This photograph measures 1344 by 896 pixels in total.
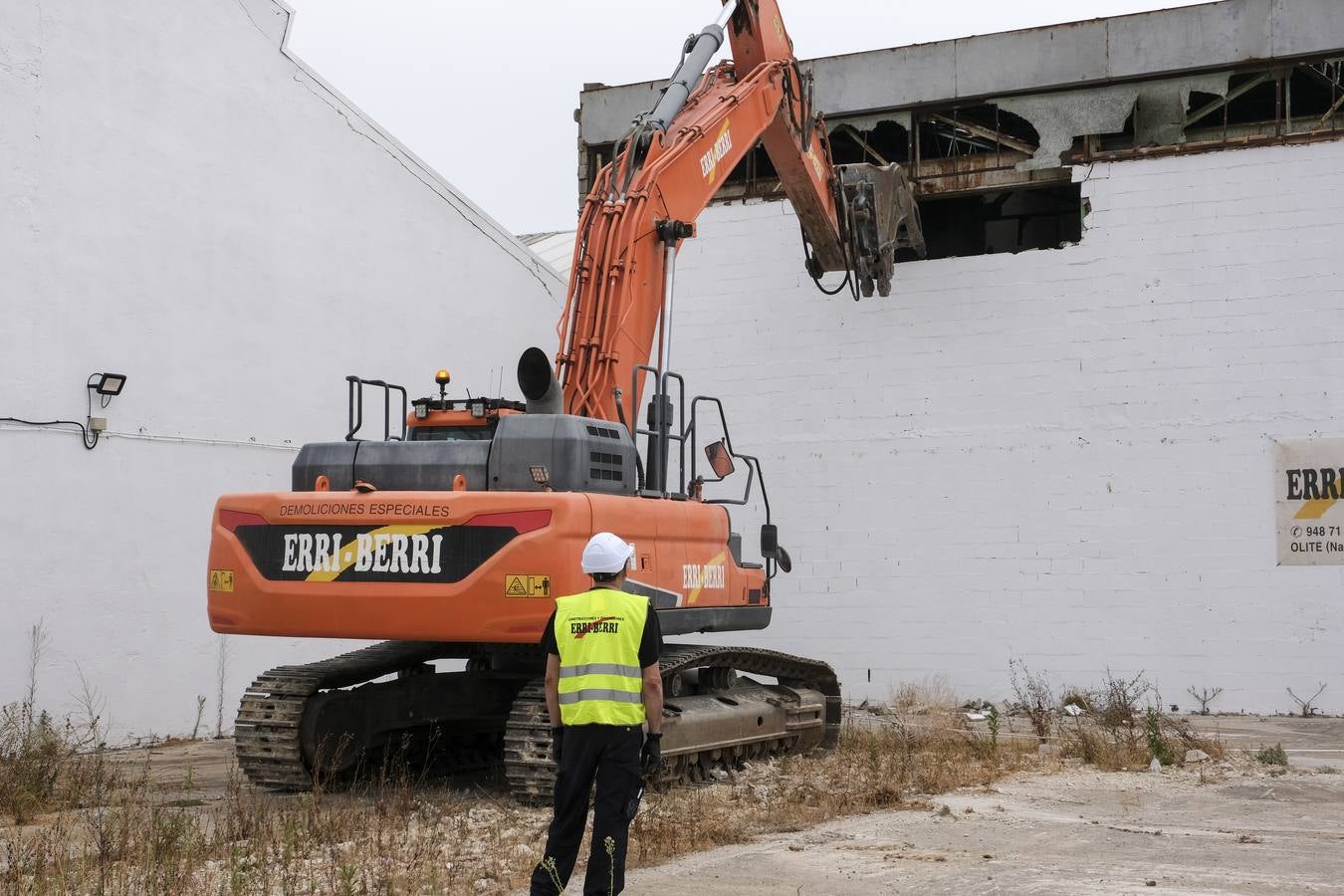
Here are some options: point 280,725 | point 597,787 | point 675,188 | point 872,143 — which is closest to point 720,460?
point 675,188

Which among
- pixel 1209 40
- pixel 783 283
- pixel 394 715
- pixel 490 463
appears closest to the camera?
pixel 490 463

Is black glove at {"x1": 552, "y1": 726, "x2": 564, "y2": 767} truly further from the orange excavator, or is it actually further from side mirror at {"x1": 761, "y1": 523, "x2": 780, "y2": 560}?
side mirror at {"x1": 761, "y1": 523, "x2": 780, "y2": 560}

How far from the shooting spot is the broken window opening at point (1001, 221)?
17.8m

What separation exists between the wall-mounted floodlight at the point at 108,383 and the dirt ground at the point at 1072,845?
753 cm

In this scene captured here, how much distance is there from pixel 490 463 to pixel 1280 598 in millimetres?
9580

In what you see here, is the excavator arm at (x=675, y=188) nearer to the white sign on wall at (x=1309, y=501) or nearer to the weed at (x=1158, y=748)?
the weed at (x=1158, y=748)

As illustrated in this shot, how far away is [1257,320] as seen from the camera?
1523 centimetres

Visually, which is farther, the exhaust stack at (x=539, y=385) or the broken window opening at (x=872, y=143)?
the broken window opening at (x=872, y=143)

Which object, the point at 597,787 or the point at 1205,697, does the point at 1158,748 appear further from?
the point at 597,787

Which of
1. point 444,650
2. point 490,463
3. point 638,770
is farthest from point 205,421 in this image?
point 638,770

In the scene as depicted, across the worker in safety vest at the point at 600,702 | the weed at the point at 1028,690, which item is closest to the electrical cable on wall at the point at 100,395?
the worker in safety vest at the point at 600,702

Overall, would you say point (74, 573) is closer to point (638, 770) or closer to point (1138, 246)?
point (638, 770)

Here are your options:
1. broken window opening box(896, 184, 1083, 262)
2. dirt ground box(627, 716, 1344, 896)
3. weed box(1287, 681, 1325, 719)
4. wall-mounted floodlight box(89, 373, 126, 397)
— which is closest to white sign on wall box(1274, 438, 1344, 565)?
weed box(1287, 681, 1325, 719)

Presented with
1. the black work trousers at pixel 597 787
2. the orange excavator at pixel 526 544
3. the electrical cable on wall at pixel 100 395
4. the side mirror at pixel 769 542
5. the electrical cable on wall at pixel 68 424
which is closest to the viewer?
the black work trousers at pixel 597 787
